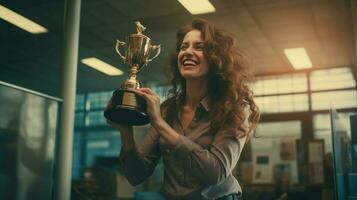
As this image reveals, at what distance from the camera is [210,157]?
1052mm

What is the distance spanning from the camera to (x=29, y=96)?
1.98 metres

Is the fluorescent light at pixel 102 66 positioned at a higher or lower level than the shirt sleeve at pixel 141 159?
higher

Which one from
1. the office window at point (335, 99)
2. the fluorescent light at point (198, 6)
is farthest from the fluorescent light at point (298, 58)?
the fluorescent light at point (198, 6)

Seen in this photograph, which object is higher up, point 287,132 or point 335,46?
point 335,46

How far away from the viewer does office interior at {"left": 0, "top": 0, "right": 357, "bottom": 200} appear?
206 centimetres

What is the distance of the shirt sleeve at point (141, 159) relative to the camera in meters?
1.20

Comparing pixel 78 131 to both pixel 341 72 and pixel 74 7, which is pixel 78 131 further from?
pixel 74 7

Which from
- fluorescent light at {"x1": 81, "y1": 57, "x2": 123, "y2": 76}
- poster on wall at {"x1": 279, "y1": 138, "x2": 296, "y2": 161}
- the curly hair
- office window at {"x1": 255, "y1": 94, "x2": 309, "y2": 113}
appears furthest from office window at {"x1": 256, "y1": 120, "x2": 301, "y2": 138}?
the curly hair

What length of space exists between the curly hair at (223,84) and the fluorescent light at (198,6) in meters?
3.61

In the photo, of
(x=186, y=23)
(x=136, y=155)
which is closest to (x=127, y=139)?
(x=136, y=155)

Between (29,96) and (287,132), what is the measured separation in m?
6.14

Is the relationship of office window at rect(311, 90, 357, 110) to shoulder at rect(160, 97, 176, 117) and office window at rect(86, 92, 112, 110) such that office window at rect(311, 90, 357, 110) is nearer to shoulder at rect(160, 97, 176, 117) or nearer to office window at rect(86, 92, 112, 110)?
office window at rect(86, 92, 112, 110)

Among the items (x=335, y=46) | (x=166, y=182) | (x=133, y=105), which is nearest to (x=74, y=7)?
(x=133, y=105)

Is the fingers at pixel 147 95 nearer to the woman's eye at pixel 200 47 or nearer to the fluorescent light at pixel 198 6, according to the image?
the woman's eye at pixel 200 47
